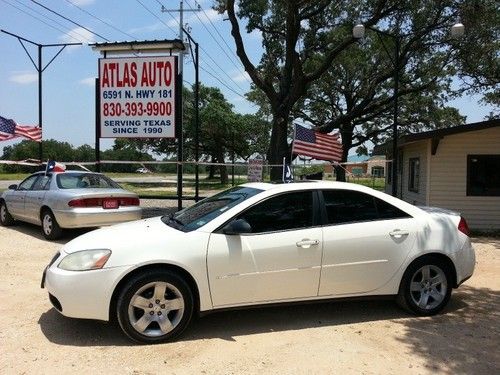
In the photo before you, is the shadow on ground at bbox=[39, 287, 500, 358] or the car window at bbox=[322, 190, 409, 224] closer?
the shadow on ground at bbox=[39, 287, 500, 358]

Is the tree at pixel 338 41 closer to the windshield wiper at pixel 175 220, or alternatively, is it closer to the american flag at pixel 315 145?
the american flag at pixel 315 145

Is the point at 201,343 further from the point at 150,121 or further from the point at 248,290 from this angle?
the point at 150,121

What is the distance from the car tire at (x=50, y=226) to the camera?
9.95 meters

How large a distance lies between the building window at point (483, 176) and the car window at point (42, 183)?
10731 mm

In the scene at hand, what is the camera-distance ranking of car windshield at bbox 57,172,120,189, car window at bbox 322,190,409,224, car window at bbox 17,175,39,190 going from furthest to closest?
car window at bbox 17,175,39,190 → car windshield at bbox 57,172,120,189 → car window at bbox 322,190,409,224

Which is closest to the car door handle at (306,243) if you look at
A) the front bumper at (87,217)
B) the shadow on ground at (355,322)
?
the shadow on ground at (355,322)

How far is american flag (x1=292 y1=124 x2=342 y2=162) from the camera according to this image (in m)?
14.1

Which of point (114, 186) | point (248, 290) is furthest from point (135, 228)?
point (114, 186)

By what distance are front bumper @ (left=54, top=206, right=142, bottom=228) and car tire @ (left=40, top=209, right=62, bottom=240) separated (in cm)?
21

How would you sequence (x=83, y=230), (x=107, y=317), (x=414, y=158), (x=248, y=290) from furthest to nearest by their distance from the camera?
(x=414, y=158) < (x=83, y=230) < (x=248, y=290) < (x=107, y=317)

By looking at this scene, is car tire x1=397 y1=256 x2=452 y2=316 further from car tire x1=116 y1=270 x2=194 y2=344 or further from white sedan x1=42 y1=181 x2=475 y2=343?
car tire x1=116 y1=270 x2=194 y2=344

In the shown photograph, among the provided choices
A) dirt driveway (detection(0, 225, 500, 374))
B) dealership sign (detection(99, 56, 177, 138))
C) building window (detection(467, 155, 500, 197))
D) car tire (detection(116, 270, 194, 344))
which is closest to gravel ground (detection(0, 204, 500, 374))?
dirt driveway (detection(0, 225, 500, 374))

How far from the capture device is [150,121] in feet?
44.1

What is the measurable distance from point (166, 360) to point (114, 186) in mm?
6797
